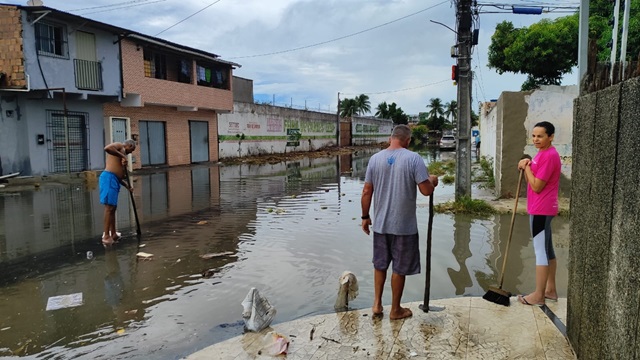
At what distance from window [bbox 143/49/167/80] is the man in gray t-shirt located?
70.4 feet

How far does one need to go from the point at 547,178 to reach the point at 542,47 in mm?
24803

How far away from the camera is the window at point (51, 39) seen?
56.4ft

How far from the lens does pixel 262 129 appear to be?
113 ft

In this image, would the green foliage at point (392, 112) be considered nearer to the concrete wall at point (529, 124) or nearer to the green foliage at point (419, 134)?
the green foliage at point (419, 134)

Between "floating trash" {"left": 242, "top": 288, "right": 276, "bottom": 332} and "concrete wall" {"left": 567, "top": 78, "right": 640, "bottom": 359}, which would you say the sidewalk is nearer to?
"floating trash" {"left": 242, "top": 288, "right": 276, "bottom": 332}

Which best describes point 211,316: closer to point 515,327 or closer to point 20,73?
point 515,327

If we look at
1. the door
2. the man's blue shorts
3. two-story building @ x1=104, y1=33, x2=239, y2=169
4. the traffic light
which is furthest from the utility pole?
the door

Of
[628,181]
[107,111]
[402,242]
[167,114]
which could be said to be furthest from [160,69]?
[628,181]

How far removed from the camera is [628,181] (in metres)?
2.40

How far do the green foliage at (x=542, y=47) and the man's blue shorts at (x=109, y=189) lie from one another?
24.7 m

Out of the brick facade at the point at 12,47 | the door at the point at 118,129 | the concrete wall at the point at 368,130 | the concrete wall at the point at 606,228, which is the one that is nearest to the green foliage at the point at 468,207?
the concrete wall at the point at 606,228

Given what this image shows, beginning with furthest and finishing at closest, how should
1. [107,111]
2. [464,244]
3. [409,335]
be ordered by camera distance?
[107,111], [464,244], [409,335]

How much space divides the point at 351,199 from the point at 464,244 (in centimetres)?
534

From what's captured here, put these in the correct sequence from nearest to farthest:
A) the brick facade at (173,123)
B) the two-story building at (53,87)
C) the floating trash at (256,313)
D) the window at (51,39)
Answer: the floating trash at (256,313)
the two-story building at (53,87)
the window at (51,39)
the brick facade at (173,123)
